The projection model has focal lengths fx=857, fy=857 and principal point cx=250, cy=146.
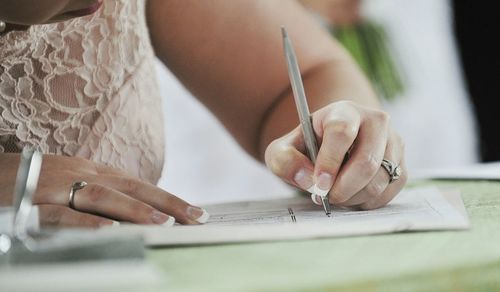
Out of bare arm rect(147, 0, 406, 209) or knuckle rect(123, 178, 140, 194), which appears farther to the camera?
bare arm rect(147, 0, 406, 209)

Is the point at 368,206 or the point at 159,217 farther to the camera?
the point at 368,206

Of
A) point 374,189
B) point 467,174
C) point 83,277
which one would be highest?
point 83,277

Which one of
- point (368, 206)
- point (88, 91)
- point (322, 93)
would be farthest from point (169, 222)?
point (322, 93)

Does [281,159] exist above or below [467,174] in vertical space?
above

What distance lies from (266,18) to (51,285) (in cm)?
84

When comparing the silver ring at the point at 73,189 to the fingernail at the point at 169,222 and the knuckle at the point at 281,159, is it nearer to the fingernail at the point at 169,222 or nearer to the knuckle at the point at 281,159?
the fingernail at the point at 169,222

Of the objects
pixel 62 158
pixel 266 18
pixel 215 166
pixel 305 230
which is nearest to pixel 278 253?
pixel 305 230

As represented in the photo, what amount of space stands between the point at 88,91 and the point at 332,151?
0.37 m

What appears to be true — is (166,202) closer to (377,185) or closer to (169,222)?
(169,222)

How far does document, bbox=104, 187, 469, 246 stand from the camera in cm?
63

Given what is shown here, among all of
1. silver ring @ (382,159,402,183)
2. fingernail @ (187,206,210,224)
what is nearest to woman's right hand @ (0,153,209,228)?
fingernail @ (187,206,210,224)

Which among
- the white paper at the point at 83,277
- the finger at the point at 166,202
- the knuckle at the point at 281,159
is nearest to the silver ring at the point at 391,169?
the knuckle at the point at 281,159

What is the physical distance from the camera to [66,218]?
2.35 feet

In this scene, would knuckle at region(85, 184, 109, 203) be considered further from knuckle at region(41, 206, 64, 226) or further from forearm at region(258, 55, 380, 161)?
forearm at region(258, 55, 380, 161)
